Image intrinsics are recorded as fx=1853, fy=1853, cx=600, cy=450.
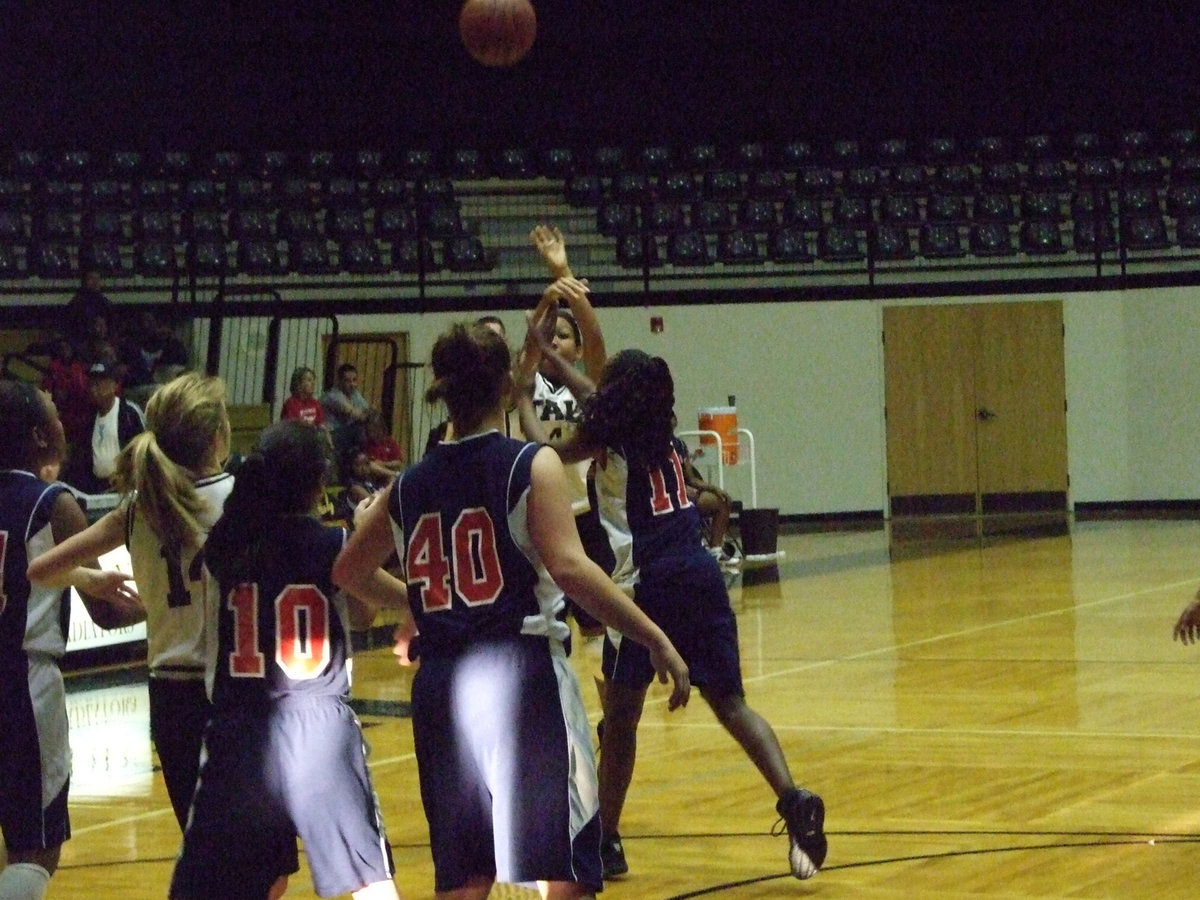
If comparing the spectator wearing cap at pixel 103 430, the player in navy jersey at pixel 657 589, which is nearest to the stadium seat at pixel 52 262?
the spectator wearing cap at pixel 103 430

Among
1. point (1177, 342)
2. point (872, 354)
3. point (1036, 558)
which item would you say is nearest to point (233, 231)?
point (872, 354)

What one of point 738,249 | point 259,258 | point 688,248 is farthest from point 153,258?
point 738,249

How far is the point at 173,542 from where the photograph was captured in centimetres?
402

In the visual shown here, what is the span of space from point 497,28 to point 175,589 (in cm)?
850

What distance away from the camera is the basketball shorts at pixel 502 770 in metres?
3.50

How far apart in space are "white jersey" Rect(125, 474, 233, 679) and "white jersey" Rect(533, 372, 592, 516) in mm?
2685

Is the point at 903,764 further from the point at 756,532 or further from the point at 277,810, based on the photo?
the point at 756,532

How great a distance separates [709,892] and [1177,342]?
17339 millimetres

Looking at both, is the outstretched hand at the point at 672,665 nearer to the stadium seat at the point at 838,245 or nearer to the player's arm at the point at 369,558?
the player's arm at the point at 369,558

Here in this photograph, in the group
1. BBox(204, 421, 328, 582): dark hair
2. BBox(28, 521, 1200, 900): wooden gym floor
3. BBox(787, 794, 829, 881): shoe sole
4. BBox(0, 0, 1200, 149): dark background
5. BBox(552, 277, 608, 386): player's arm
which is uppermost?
BBox(0, 0, 1200, 149): dark background

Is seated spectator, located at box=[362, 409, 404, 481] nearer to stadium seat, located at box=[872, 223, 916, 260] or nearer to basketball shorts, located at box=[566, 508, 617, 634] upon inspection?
stadium seat, located at box=[872, 223, 916, 260]

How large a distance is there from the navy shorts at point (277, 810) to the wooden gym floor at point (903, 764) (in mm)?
1740

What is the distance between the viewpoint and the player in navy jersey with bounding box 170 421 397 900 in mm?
3508

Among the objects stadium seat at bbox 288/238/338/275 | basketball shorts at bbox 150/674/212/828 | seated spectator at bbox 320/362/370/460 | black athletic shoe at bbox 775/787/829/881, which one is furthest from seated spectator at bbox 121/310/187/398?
basketball shorts at bbox 150/674/212/828
